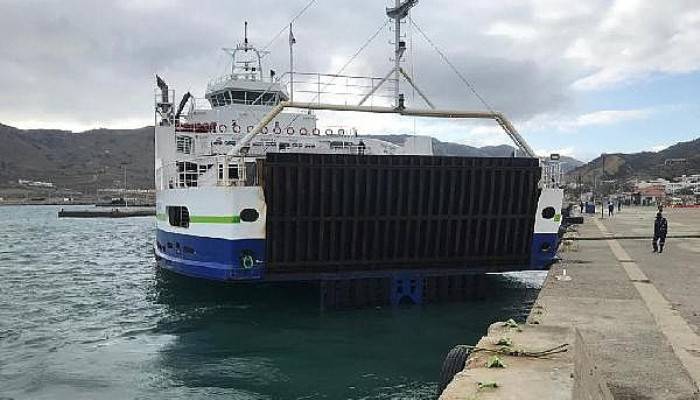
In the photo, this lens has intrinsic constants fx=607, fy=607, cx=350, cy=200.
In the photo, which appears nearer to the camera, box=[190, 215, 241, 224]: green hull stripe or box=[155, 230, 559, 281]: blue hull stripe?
box=[190, 215, 241, 224]: green hull stripe

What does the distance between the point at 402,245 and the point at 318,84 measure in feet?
14.7

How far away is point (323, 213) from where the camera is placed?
1406 cm

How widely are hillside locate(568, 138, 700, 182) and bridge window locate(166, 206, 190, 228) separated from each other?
5870 inches

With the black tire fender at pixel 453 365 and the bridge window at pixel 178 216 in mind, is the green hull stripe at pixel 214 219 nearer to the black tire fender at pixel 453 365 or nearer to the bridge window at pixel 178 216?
the bridge window at pixel 178 216

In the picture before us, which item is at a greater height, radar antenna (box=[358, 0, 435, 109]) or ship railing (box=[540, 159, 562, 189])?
radar antenna (box=[358, 0, 435, 109])

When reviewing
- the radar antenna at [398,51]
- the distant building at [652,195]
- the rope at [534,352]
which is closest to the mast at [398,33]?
the radar antenna at [398,51]

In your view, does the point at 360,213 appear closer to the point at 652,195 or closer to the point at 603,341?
the point at 603,341

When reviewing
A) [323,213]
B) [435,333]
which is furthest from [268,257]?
[435,333]

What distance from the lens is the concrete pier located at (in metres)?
4.76

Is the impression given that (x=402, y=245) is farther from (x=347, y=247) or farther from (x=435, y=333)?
(x=435, y=333)

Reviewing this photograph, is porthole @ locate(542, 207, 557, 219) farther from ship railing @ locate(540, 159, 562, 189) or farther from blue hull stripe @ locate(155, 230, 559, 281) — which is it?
ship railing @ locate(540, 159, 562, 189)

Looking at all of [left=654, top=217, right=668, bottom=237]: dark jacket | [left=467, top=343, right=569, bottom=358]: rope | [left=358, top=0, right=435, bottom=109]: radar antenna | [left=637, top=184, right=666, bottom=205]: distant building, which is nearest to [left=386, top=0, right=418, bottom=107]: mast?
[left=358, top=0, right=435, bottom=109]: radar antenna

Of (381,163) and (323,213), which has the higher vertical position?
(381,163)

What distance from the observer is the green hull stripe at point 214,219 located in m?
13.5
